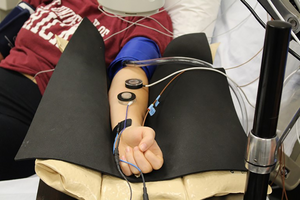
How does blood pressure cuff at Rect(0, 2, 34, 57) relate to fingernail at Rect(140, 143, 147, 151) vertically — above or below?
below

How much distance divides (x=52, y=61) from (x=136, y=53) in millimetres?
349

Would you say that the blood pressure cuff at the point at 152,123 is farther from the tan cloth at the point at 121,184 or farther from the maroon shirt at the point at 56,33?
the maroon shirt at the point at 56,33

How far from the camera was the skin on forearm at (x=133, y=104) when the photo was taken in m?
0.82

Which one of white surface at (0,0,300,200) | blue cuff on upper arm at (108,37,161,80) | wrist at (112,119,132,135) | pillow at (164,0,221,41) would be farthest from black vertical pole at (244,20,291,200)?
pillow at (164,0,221,41)

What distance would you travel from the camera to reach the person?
935mm

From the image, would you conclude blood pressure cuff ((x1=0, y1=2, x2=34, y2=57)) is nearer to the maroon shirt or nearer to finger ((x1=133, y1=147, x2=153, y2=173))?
the maroon shirt

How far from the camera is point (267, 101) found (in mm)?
417

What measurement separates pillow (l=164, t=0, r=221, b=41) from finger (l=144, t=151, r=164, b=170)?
77 cm

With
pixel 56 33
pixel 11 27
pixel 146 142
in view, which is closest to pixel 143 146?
pixel 146 142

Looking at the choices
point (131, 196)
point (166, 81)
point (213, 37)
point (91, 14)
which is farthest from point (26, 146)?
point (213, 37)

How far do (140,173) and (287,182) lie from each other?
0.73m

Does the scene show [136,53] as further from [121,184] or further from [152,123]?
[121,184]

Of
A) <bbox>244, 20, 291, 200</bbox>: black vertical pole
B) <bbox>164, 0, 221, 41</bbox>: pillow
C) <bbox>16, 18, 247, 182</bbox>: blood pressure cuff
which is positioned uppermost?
<bbox>244, 20, 291, 200</bbox>: black vertical pole

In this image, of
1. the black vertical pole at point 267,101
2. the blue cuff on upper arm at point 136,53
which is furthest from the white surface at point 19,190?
the black vertical pole at point 267,101
